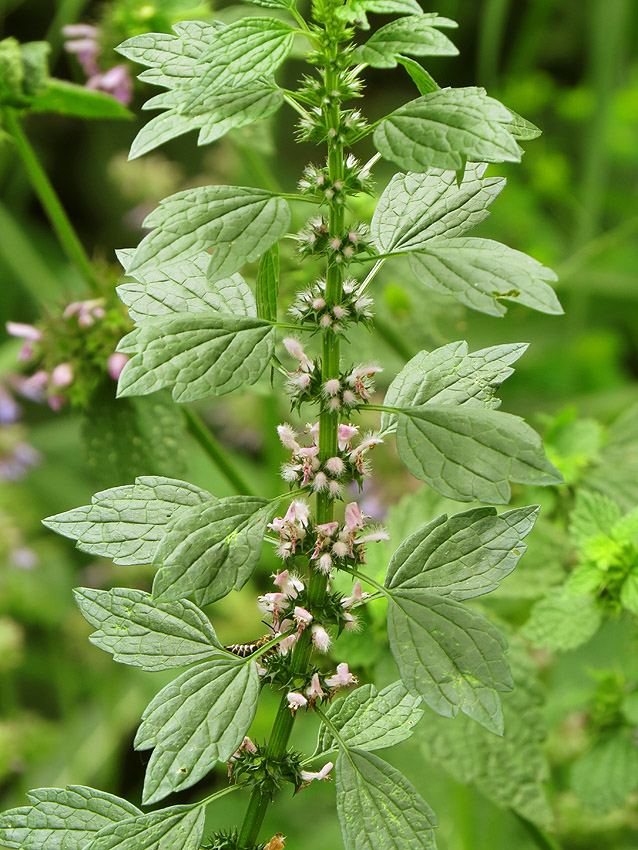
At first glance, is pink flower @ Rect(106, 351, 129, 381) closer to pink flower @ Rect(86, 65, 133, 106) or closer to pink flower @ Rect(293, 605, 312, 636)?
pink flower @ Rect(86, 65, 133, 106)

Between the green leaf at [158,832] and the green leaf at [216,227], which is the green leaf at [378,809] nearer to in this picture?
the green leaf at [158,832]

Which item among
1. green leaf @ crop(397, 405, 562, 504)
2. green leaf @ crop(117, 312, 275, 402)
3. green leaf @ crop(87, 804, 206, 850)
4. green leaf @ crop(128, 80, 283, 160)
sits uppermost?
green leaf @ crop(128, 80, 283, 160)

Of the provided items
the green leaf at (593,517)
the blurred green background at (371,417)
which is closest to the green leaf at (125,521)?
the blurred green background at (371,417)

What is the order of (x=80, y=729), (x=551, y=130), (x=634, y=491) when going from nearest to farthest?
1. (x=634, y=491)
2. (x=80, y=729)
3. (x=551, y=130)

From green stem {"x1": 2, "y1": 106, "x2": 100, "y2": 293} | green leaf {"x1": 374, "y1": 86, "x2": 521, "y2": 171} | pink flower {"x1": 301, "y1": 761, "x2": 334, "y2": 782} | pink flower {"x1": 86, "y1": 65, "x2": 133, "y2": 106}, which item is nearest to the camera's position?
green leaf {"x1": 374, "y1": 86, "x2": 521, "y2": 171}

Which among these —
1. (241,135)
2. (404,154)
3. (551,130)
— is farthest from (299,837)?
(551,130)

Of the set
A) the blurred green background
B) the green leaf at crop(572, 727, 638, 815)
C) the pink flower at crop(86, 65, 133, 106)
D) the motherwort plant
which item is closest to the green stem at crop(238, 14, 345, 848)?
the motherwort plant

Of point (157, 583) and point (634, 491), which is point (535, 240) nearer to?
point (634, 491)
